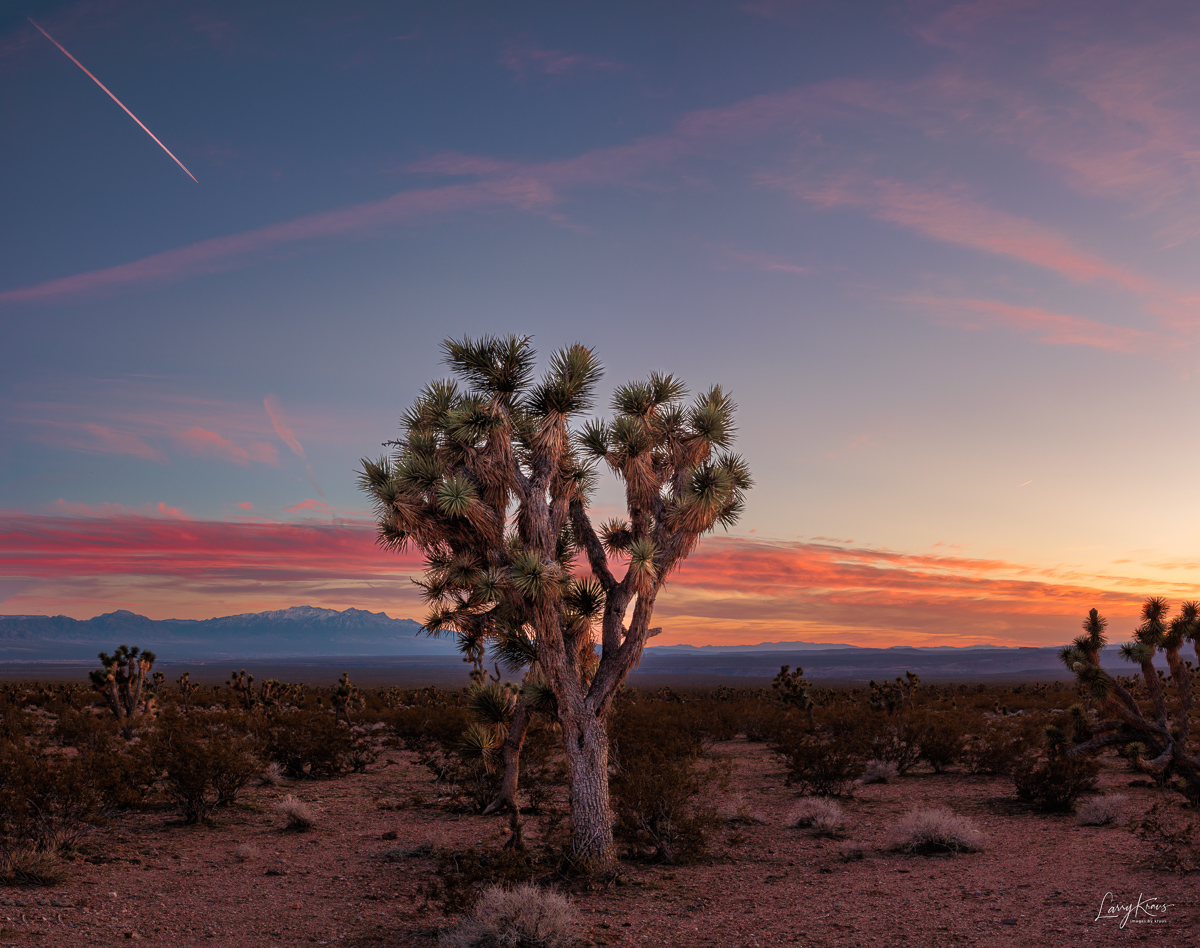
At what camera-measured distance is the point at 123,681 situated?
32125 mm

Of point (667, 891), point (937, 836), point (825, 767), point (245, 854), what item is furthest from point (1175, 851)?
point (245, 854)

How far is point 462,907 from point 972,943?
5568 millimetres

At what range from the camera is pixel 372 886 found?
11094mm

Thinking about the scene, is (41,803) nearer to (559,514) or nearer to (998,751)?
(559,514)

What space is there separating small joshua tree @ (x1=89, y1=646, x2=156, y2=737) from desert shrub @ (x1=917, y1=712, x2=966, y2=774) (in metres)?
28.7

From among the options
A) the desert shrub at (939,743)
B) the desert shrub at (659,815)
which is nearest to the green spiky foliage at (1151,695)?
the desert shrub at (939,743)

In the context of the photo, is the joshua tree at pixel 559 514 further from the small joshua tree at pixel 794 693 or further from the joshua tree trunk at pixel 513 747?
the small joshua tree at pixel 794 693

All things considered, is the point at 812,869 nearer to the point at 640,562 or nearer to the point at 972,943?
the point at 972,943

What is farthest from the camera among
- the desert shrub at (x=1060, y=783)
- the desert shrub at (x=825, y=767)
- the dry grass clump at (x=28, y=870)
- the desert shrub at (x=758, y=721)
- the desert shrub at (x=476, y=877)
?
the desert shrub at (x=758, y=721)

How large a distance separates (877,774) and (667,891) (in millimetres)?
11554

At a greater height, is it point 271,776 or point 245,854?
point 245,854

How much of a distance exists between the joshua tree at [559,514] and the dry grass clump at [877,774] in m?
10.9

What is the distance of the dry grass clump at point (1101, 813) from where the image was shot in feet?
46.9

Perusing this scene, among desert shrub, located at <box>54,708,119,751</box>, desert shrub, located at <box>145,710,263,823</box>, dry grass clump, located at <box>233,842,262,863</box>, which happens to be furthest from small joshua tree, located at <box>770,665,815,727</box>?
desert shrub, located at <box>54,708,119,751</box>
